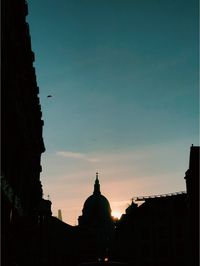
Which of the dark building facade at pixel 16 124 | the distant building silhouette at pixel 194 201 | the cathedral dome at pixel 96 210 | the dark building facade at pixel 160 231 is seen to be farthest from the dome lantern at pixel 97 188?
the dark building facade at pixel 16 124

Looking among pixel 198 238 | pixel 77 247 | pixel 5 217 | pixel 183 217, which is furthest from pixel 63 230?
pixel 5 217

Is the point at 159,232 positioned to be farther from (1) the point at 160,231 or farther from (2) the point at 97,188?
(2) the point at 97,188

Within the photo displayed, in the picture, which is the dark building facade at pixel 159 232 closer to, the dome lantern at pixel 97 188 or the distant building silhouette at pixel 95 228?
the distant building silhouette at pixel 95 228

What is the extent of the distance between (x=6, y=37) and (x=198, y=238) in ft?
73.5

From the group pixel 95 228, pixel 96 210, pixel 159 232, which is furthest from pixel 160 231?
pixel 96 210

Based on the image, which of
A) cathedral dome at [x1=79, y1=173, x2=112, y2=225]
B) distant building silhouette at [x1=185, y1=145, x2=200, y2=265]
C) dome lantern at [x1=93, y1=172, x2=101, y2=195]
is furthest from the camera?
dome lantern at [x1=93, y1=172, x2=101, y2=195]

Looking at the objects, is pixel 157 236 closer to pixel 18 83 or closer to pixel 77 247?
pixel 77 247

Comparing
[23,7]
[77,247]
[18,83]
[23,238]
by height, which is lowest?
[77,247]

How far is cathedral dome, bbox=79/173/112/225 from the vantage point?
112m

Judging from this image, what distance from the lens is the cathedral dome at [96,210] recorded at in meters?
112

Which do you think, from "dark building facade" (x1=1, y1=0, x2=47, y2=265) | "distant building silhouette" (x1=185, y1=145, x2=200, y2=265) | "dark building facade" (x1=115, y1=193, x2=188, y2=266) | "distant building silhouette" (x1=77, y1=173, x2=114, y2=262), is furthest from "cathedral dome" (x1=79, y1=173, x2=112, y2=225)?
"dark building facade" (x1=1, y1=0, x2=47, y2=265)

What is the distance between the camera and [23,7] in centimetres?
1756

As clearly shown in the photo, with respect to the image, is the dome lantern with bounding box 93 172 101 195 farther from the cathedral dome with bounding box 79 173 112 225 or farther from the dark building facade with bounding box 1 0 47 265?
the dark building facade with bounding box 1 0 47 265

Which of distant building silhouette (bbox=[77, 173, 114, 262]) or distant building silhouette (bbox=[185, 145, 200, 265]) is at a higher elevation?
distant building silhouette (bbox=[185, 145, 200, 265])
